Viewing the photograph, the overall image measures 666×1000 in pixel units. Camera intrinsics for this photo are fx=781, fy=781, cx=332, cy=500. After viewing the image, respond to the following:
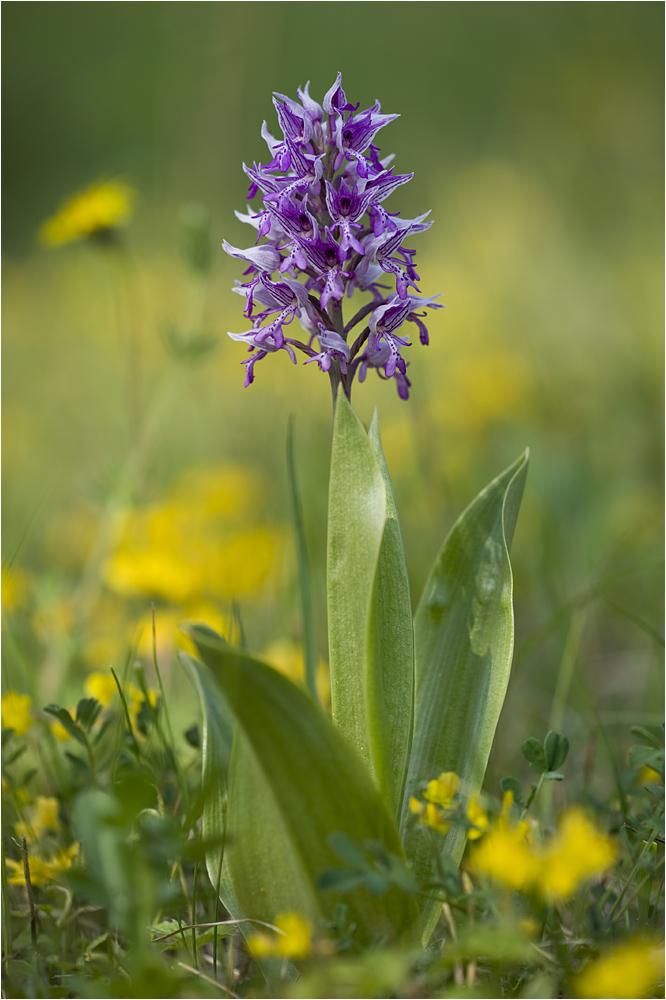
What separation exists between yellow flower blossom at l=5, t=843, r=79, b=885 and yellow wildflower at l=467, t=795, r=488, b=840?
980 mm

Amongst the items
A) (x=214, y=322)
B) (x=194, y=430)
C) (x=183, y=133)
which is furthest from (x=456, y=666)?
(x=183, y=133)

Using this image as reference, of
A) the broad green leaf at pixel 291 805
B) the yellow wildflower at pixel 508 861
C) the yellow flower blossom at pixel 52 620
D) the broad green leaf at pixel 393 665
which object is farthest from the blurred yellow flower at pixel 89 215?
the yellow wildflower at pixel 508 861

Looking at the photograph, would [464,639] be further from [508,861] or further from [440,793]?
[508,861]

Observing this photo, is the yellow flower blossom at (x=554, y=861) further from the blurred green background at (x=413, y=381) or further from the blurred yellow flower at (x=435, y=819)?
the blurred green background at (x=413, y=381)

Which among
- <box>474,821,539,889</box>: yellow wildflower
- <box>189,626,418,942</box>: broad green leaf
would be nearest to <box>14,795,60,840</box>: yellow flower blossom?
<box>189,626,418,942</box>: broad green leaf

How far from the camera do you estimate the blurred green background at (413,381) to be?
337 centimetres

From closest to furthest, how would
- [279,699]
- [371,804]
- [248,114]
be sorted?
1. [279,699]
2. [371,804]
3. [248,114]

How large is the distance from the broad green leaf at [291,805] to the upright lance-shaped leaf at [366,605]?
0.19 meters

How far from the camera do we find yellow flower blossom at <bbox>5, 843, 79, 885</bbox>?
6.08 feet

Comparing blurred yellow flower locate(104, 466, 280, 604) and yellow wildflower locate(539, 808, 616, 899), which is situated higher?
blurred yellow flower locate(104, 466, 280, 604)

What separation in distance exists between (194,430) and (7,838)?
4317 millimetres

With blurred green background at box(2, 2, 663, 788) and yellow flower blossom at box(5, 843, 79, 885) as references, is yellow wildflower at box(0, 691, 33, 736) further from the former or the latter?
blurred green background at box(2, 2, 663, 788)

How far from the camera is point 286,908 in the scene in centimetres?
165

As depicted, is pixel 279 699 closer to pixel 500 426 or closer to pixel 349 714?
pixel 349 714
